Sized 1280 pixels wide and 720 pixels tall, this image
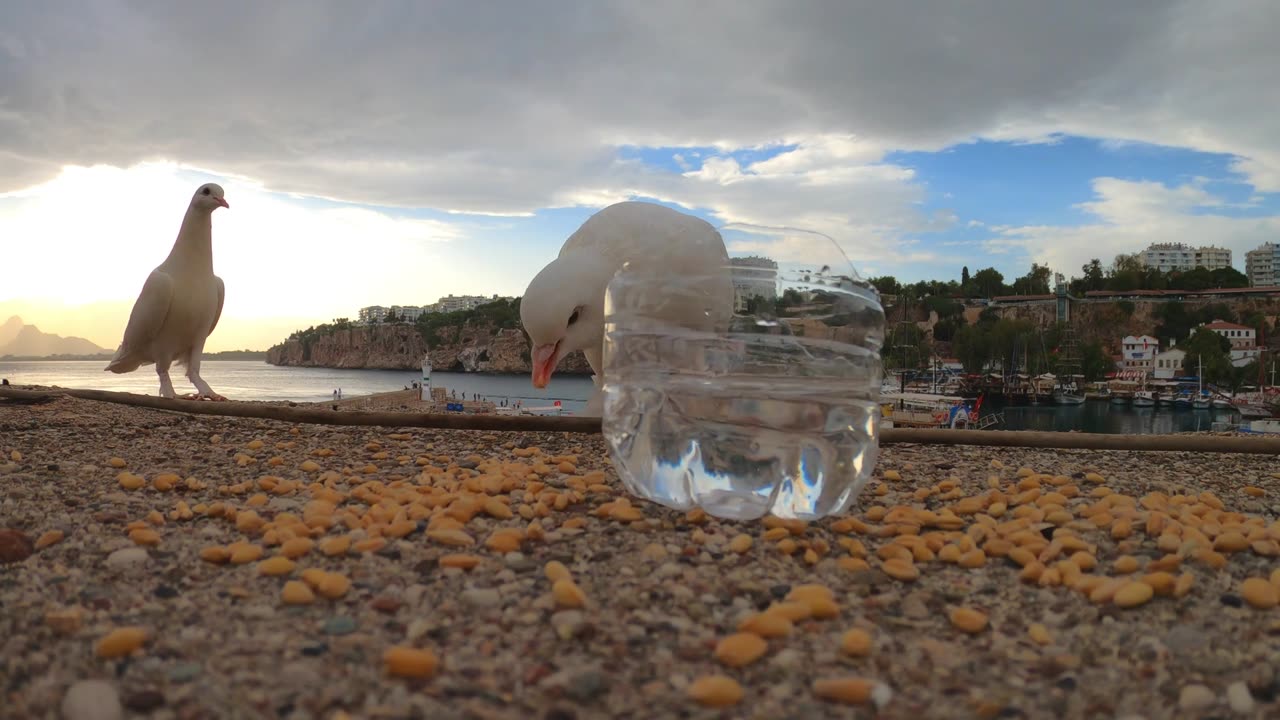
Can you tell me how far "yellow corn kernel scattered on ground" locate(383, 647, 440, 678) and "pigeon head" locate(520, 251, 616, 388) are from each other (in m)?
2.60

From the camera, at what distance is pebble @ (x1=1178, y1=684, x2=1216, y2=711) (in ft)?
4.86

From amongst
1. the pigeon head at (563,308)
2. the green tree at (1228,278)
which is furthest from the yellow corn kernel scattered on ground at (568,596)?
the green tree at (1228,278)

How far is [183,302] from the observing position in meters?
6.63

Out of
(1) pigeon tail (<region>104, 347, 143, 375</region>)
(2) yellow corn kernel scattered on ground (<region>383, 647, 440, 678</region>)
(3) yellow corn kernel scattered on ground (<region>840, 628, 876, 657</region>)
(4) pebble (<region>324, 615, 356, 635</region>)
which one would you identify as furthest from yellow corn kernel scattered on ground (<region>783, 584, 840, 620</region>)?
(1) pigeon tail (<region>104, 347, 143, 375</region>)

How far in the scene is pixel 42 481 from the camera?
3.23m

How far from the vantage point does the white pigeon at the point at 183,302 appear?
21.6ft

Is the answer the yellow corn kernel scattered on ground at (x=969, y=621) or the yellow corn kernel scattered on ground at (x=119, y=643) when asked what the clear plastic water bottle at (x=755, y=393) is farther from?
the yellow corn kernel scattered on ground at (x=119, y=643)

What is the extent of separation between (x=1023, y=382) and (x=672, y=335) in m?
85.5

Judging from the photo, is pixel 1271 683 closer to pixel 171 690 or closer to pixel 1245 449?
pixel 171 690

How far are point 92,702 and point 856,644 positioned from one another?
146 cm

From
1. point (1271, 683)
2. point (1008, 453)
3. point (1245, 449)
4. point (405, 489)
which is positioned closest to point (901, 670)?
point (1271, 683)

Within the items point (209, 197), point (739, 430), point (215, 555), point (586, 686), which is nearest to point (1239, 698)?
point (586, 686)

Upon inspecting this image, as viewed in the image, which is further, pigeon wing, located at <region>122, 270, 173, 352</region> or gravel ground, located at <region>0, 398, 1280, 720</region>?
pigeon wing, located at <region>122, 270, 173, 352</region>

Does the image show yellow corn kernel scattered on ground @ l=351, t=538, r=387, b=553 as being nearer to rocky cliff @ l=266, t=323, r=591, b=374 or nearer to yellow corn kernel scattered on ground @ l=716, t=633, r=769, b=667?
yellow corn kernel scattered on ground @ l=716, t=633, r=769, b=667
